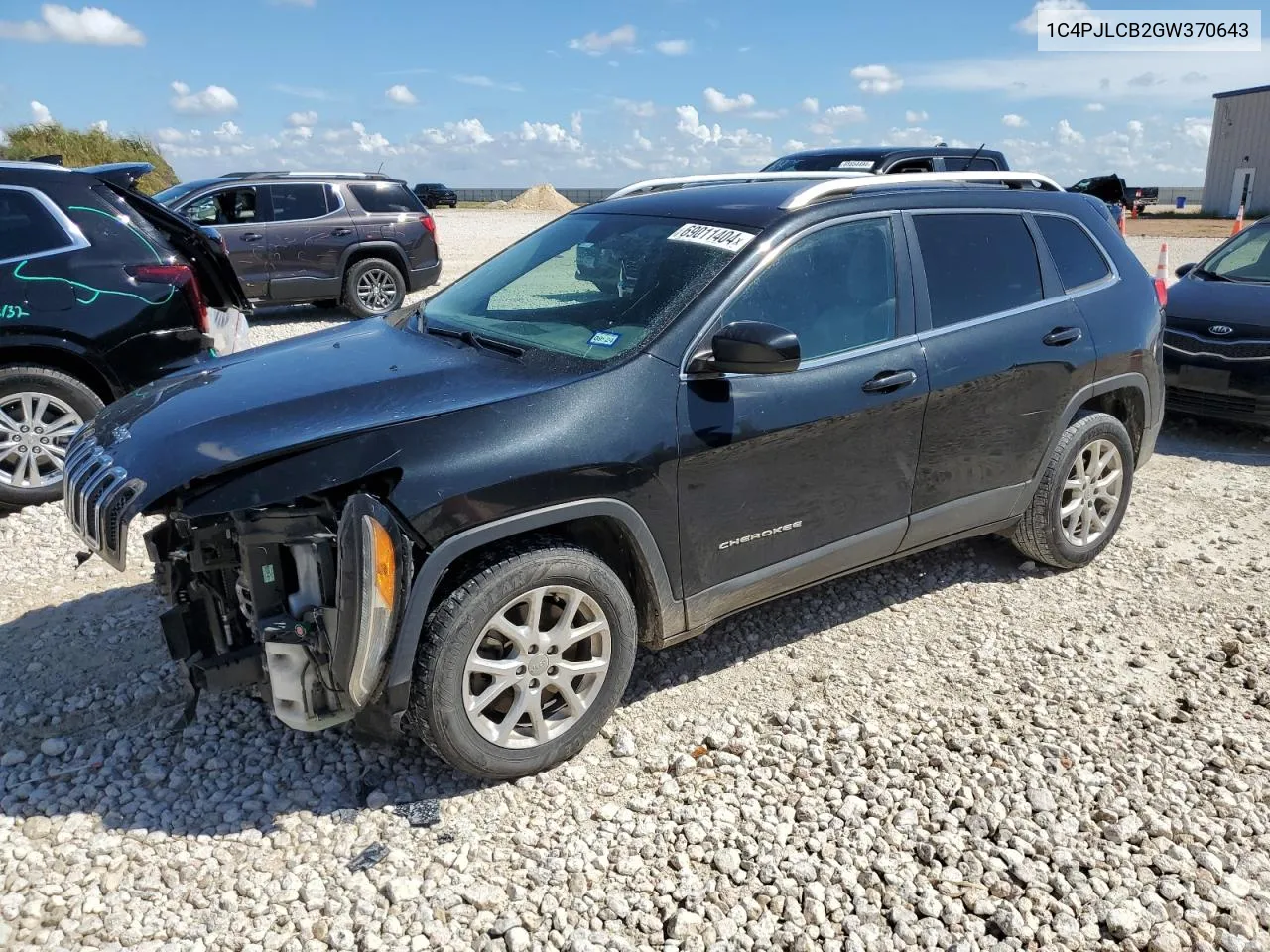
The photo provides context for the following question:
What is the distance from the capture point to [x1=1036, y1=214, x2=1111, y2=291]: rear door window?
14.9ft

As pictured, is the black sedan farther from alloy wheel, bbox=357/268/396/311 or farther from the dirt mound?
the dirt mound

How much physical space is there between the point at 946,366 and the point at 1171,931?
2.13 metres

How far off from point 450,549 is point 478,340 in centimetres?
105

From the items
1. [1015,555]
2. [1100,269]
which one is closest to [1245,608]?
[1015,555]

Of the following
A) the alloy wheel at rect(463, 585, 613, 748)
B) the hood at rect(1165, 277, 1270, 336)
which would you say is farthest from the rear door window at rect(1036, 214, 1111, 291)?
the hood at rect(1165, 277, 1270, 336)

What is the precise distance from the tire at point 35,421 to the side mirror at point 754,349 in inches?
158

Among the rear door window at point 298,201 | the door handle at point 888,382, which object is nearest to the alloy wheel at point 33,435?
the door handle at point 888,382

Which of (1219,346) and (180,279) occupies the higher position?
(180,279)

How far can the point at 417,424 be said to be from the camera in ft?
9.57

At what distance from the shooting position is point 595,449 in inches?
122

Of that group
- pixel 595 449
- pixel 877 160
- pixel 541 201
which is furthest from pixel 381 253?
pixel 541 201

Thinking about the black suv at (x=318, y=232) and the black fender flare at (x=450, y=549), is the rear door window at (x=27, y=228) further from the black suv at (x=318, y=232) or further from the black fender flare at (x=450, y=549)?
the black suv at (x=318, y=232)

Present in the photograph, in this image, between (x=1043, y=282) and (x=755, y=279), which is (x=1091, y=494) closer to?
(x=1043, y=282)

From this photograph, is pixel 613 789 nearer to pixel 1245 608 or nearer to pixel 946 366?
pixel 946 366
